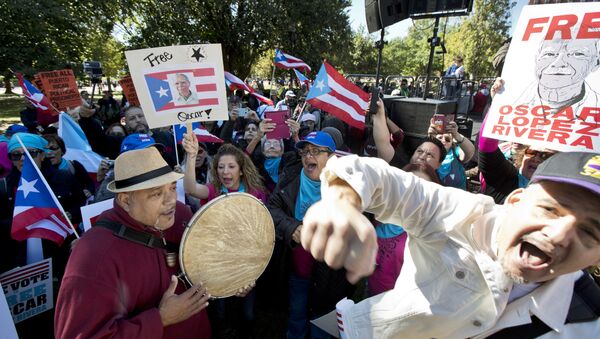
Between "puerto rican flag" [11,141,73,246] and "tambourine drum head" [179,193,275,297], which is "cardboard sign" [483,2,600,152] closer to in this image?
"tambourine drum head" [179,193,275,297]

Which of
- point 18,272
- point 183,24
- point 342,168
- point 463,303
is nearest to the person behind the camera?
point 342,168

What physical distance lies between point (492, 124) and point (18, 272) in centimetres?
376

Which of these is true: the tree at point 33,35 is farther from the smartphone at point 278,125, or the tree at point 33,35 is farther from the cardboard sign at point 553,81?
the cardboard sign at point 553,81

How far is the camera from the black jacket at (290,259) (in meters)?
2.62

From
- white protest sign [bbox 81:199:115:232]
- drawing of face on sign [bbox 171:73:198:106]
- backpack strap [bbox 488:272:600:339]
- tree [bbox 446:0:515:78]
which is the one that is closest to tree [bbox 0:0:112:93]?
drawing of face on sign [bbox 171:73:198:106]

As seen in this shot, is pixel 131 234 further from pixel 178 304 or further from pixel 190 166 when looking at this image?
pixel 190 166

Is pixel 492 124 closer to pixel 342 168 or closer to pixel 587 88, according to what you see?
pixel 587 88

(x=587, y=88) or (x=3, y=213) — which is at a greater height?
(x=587, y=88)

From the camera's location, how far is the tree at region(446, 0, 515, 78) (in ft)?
86.2

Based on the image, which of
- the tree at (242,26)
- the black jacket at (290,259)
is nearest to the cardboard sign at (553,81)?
the black jacket at (290,259)

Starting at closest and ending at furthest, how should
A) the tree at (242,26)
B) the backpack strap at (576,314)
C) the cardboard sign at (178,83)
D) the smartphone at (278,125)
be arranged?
the backpack strap at (576,314) → the cardboard sign at (178,83) → the smartphone at (278,125) → the tree at (242,26)

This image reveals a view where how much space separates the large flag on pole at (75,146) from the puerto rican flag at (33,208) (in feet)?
5.26

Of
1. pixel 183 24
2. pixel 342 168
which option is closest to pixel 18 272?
pixel 342 168

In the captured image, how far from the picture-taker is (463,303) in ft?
3.84
